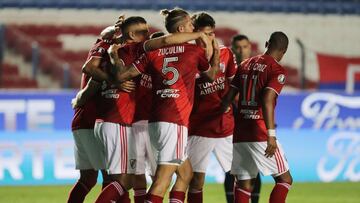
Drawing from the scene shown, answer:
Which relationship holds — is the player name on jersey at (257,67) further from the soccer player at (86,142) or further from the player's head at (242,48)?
the player's head at (242,48)

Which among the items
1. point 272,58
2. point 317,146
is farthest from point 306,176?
point 272,58

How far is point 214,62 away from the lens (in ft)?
24.8

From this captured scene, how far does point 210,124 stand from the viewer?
28.2ft

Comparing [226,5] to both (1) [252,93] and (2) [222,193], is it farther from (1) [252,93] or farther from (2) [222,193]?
(1) [252,93]

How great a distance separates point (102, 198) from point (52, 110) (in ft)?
19.9

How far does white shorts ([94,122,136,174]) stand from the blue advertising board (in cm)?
565

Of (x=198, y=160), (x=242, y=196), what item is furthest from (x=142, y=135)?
(x=242, y=196)

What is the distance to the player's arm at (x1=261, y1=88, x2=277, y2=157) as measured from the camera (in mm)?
7562

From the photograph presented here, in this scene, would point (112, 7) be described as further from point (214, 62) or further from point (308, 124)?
point (214, 62)

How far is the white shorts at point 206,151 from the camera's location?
8.46 metres

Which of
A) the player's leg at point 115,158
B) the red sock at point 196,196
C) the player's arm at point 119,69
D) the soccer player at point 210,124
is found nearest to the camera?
the player's arm at point 119,69

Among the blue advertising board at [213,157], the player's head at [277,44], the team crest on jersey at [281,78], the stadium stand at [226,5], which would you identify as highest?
the stadium stand at [226,5]

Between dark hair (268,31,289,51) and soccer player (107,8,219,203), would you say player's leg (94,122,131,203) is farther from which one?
dark hair (268,31,289,51)

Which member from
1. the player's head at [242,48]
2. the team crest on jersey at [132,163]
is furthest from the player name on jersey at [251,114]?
the player's head at [242,48]
